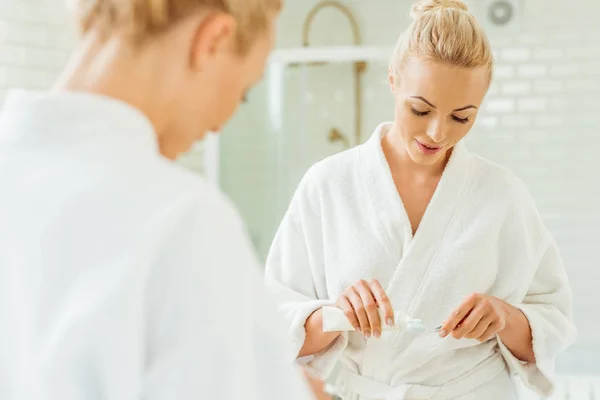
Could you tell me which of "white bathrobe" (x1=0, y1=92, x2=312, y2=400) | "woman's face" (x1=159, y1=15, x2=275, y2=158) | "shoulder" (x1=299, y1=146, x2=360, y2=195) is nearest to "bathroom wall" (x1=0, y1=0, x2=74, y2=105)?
"shoulder" (x1=299, y1=146, x2=360, y2=195)

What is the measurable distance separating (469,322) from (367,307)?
7.1 inches

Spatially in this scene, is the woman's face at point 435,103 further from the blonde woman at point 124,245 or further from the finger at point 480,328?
the blonde woman at point 124,245

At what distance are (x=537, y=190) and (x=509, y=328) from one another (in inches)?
82.0

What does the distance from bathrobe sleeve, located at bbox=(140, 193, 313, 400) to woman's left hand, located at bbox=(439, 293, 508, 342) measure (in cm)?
74

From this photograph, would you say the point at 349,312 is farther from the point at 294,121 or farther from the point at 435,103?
the point at 294,121

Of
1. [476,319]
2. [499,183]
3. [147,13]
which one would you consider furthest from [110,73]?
[499,183]

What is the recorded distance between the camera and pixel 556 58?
332cm

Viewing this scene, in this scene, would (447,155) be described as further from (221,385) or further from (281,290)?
(221,385)

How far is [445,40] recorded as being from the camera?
1.28 meters

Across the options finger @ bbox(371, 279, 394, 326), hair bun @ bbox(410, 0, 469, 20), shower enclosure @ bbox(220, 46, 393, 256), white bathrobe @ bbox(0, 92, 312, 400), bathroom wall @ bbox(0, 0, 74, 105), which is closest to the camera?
white bathrobe @ bbox(0, 92, 312, 400)

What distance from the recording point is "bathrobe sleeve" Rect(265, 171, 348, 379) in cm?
137

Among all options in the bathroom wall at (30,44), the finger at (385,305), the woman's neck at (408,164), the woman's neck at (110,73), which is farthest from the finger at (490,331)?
the bathroom wall at (30,44)

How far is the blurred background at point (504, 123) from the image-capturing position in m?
3.21

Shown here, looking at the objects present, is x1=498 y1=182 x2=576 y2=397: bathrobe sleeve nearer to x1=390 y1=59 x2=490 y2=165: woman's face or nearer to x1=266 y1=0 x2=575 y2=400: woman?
x1=266 y1=0 x2=575 y2=400: woman
